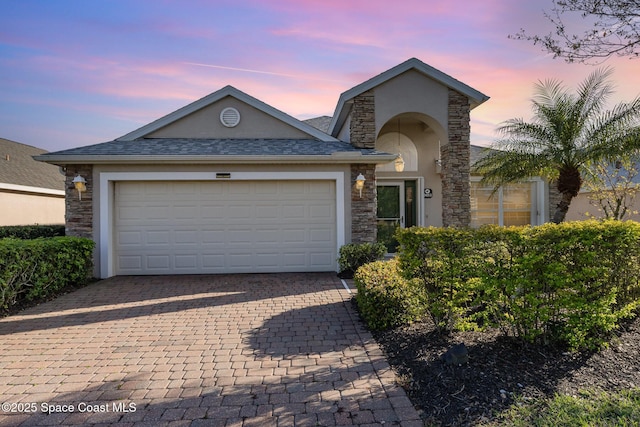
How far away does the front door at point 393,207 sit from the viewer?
1189 cm

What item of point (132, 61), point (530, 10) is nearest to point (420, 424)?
point (530, 10)

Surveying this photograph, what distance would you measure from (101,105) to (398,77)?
9.46 meters

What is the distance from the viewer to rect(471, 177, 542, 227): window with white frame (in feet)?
43.5

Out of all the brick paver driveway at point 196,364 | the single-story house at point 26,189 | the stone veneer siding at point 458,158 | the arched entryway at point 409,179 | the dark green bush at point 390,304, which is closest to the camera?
the brick paver driveway at point 196,364

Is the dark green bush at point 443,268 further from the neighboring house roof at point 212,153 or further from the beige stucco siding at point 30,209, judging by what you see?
the beige stucco siding at point 30,209

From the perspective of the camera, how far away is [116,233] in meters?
9.51

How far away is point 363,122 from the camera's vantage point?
10.6 m

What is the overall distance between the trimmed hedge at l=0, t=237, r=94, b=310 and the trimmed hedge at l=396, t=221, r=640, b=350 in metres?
7.09

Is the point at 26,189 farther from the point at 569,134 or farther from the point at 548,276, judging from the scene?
the point at 569,134

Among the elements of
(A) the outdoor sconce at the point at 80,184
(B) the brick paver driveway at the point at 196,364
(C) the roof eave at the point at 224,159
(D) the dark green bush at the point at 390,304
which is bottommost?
(B) the brick paver driveway at the point at 196,364

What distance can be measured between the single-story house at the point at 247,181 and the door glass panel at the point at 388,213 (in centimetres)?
163

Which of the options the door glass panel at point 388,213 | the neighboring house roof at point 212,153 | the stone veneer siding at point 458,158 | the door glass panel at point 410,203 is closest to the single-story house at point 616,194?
the stone veneer siding at point 458,158

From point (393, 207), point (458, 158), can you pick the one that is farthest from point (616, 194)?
point (393, 207)

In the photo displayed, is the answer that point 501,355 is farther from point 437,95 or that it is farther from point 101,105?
point 101,105
